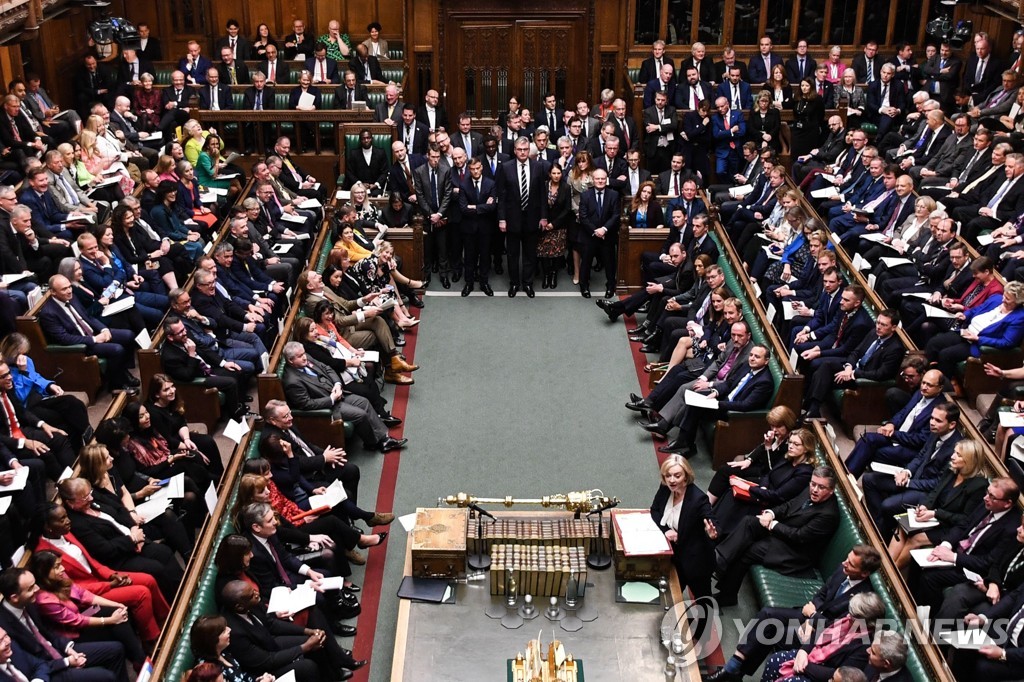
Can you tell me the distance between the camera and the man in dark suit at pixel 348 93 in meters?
13.6

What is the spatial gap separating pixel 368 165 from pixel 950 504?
25.6 feet

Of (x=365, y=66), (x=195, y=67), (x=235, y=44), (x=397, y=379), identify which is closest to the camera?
(x=397, y=379)

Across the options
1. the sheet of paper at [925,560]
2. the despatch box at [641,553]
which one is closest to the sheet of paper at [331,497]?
the despatch box at [641,553]

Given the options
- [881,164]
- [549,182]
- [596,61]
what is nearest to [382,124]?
[549,182]

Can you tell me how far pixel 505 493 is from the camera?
8.09m

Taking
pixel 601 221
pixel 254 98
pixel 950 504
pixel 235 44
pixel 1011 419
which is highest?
pixel 235 44

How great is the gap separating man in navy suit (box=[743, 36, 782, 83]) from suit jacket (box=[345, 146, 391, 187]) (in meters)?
5.27

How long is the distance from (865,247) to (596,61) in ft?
20.3

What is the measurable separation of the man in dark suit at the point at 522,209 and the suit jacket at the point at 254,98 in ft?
12.6

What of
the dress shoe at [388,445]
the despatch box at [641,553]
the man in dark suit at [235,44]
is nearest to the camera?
the despatch box at [641,553]

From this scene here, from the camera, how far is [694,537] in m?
6.41

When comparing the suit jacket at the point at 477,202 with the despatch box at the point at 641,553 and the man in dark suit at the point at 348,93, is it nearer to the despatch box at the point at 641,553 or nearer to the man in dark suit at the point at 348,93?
the man in dark suit at the point at 348,93

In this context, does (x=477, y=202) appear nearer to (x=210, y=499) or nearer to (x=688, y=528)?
(x=210, y=499)

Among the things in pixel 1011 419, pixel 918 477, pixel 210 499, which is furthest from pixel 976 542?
pixel 210 499
